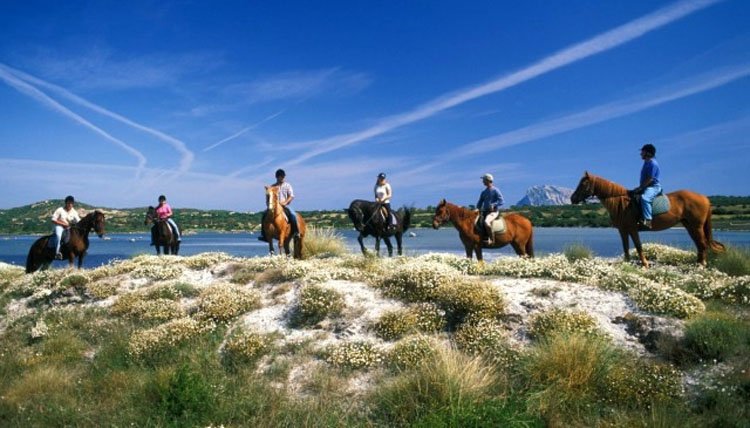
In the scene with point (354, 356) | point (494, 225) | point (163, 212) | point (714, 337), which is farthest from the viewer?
point (163, 212)

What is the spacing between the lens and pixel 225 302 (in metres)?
11.0

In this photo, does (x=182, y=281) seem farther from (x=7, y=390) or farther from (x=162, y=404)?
(x=162, y=404)

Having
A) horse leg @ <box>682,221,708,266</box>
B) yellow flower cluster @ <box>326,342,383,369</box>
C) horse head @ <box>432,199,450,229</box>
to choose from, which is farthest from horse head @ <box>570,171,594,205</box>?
yellow flower cluster @ <box>326,342,383,369</box>

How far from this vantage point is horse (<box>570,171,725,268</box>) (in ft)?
44.1

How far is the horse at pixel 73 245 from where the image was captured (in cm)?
1680

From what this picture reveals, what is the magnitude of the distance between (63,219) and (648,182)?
19.9 metres

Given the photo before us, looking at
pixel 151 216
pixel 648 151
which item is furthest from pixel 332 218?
pixel 648 151

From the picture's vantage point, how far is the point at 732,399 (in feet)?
20.0

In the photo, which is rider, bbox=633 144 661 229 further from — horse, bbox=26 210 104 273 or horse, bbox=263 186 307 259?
horse, bbox=26 210 104 273

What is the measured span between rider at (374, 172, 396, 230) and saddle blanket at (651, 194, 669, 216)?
29.0ft

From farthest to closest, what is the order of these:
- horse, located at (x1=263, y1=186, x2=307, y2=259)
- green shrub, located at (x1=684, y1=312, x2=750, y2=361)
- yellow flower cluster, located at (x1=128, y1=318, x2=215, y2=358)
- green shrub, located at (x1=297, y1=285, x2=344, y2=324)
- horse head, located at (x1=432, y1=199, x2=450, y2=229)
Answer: horse, located at (x1=263, y1=186, x2=307, y2=259), horse head, located at (x1=432, y1=199, x2=450, y2=229), green shrub, located at (x1=297, y1=285, x2=344, y2=324), yellow flower cluster, located at (x1=128, y1=318, x2=215, y2=358), green shrub, located at (x1=684, y1=312, x2=750, y2=361)

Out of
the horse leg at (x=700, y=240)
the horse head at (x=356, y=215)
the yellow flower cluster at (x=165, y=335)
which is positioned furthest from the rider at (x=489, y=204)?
Result: the yellow flower cluster at (x=165, y=335)

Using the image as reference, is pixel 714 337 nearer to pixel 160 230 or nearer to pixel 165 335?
pixel 165 335

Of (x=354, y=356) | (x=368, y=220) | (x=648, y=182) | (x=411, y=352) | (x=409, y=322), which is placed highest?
(x=648, y=182)
